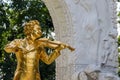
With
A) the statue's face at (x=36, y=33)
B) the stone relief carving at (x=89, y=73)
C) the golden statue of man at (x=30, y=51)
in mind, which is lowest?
the stone relief carving at (x=89, y=73)

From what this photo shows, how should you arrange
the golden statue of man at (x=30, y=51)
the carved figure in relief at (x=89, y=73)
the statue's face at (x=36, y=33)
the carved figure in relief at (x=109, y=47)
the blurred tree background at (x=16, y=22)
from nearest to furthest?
the golden statue of man at (x=30, y=51), the statue's face at (x=36, y=33), the carved figure in relief at (x=89, y=73), the carved figure in relief at (x=109, y=47), the blurred tree background at (x=16, y=22)

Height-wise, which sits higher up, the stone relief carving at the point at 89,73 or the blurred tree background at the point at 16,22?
the blurred tree background at the point at 16,22

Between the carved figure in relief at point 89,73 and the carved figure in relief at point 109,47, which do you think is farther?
the carved figure in relief at point 109,47

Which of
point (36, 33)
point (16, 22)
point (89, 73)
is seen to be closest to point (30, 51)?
point (36, 33)

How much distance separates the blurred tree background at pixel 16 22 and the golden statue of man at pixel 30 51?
9.50 m

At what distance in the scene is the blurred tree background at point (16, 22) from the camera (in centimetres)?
1401

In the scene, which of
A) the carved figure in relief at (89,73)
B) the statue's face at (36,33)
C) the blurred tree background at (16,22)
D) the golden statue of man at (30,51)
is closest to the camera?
the golden statue of man at (30,51)

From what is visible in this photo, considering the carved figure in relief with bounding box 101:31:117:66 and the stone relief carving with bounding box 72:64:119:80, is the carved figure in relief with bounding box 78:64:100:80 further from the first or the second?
the carved figure in relief with bounding box 101:31:117:66

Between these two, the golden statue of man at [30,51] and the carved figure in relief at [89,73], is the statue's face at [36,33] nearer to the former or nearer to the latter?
the golden statue of man at [30,51]

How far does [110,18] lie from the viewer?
8.00m

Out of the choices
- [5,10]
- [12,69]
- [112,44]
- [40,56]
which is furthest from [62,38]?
[5,10]

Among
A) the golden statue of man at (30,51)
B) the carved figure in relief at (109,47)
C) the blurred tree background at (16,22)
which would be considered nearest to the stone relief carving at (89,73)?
the carved figure in relief at (109,47)

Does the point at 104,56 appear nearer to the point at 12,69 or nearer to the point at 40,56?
the point at 40,56

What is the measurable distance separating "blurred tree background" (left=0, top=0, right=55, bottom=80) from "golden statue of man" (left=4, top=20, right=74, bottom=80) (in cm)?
950
